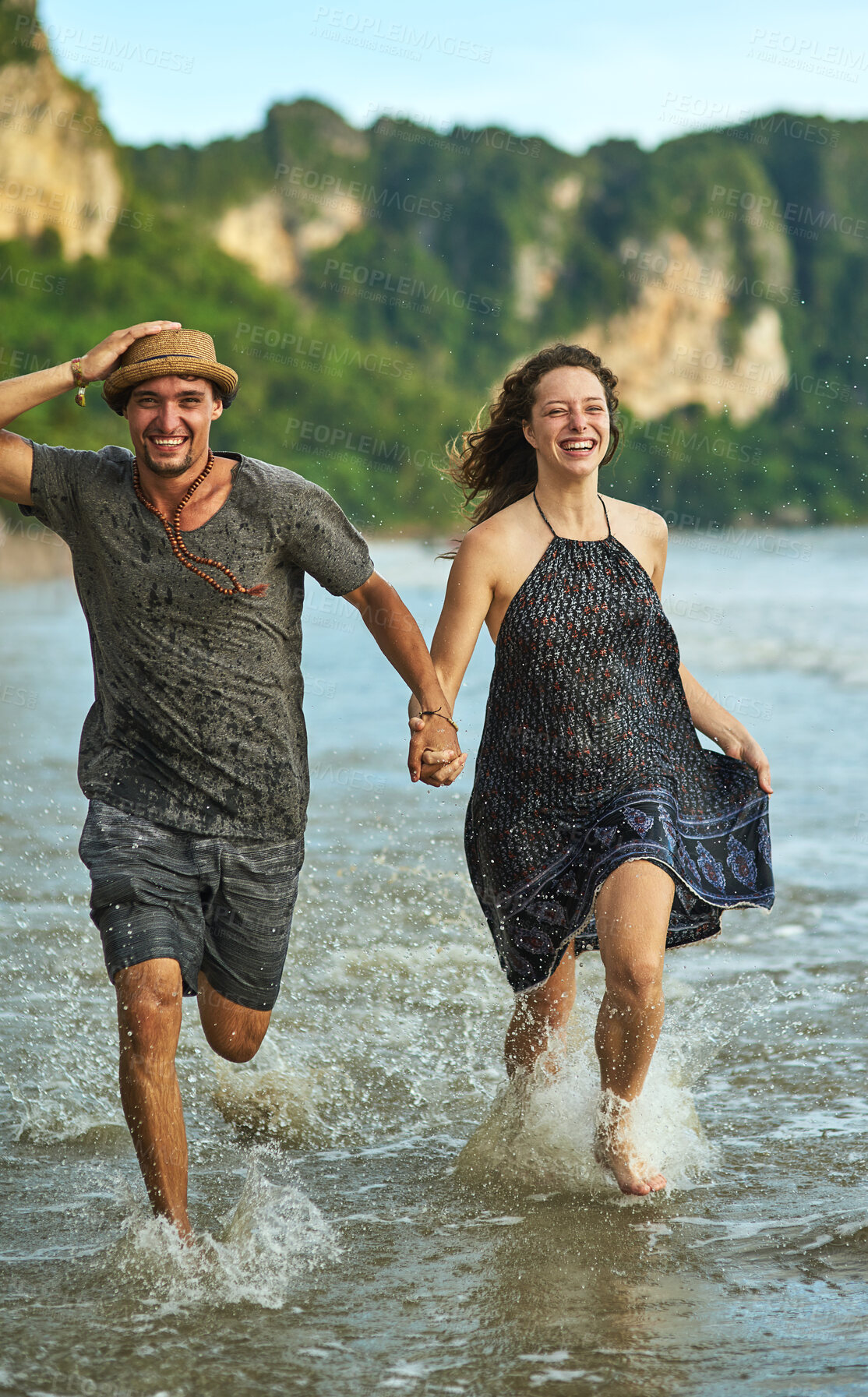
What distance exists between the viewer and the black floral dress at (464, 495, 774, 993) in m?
4.06

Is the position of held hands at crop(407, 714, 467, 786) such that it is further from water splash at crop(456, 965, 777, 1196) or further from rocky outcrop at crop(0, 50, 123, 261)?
rocky outcrop at crop(0, 50, 123, 261)

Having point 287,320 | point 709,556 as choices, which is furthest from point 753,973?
point 287,320

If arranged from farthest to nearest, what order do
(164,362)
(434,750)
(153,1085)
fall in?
(434,750) < (164,362) < (153,1085)

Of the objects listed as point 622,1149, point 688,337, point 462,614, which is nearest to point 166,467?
point 462,614

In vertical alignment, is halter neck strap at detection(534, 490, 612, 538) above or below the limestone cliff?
below

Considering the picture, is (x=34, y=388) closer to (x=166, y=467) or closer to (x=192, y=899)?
(x=166, y=467)

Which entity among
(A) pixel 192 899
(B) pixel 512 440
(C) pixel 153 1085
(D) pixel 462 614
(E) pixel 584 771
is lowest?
(C) pixel 153 1085

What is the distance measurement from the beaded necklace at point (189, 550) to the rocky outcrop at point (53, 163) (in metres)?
57.0

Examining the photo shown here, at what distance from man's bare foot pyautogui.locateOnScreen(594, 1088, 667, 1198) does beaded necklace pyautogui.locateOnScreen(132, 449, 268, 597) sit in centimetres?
157

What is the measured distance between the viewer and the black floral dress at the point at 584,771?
160 inches

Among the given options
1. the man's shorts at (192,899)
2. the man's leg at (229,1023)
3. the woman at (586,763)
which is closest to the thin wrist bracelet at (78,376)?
the man's shorts at (192,899)

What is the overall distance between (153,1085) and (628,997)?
1.16 metres

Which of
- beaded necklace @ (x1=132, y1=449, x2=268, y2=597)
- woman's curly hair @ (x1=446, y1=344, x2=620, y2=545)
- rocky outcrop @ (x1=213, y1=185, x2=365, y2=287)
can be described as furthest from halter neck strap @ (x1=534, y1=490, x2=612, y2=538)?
rocky outcrop @ (x1=213, y1=185, x2=365, y2=287)

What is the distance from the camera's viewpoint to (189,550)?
370 centimetres
